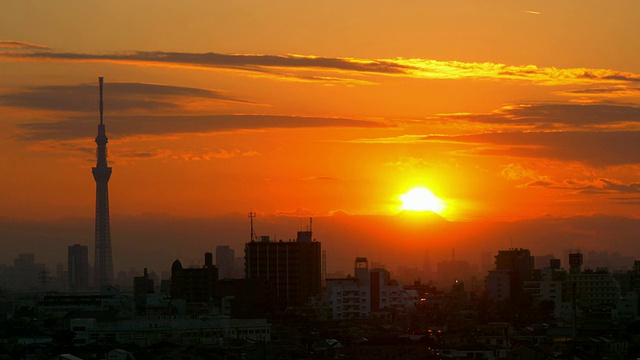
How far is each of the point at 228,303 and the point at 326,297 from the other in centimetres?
1059

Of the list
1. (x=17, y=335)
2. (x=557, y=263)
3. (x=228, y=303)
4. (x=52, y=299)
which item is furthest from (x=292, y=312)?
(x=557, y=263)

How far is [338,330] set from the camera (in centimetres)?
8344

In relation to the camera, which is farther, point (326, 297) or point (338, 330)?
point (326, 297)

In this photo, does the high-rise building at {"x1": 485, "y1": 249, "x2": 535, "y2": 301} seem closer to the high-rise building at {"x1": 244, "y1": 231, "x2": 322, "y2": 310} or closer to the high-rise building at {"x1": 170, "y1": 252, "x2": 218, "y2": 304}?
the high-rise building at {"x1": 244, "y1": 231, "x2": 322, "y2": 310}

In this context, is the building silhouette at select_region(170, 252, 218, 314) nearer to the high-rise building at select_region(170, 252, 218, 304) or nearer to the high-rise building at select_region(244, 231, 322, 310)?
the high-rise building at select_region(170, 252, 218, 304)

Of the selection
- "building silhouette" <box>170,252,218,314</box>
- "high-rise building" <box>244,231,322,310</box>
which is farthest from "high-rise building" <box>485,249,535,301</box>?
"building silhouette" <box>170,252,218,314</box>

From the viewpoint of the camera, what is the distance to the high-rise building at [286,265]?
131250 mm

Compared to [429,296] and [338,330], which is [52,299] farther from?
[338,330]

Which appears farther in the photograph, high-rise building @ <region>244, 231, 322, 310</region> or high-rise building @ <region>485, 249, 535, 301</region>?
high-rise building @ <region>244, 231, 322, 310</region>

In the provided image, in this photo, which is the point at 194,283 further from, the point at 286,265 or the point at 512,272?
the point at 512,272

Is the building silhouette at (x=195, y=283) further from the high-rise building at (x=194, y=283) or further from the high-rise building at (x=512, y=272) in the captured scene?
the high-rise building at (x=512, y=272)

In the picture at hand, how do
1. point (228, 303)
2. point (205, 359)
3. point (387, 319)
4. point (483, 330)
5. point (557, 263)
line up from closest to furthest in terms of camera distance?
point (205, 359) < point (483, 330) < point (387, 319) < point (228, 303) < point (557, 263)

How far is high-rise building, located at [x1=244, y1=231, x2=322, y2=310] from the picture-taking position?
131 meters

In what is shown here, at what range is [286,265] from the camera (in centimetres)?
13212
